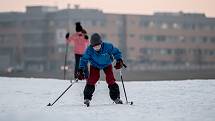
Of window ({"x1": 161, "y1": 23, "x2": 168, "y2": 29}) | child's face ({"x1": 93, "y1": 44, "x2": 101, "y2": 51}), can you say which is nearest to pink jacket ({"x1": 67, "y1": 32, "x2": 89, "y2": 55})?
child's face ({"x1": 93, "y1": 44, "x2": 101, "y2": 51})

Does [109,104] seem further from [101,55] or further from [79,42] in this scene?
[79,42]

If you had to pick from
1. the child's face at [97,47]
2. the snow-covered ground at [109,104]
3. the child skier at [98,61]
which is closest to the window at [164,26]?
the snow-covered ground at [109,104]

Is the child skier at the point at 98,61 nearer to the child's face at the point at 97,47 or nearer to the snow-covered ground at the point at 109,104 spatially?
the child's face at the point at 97,47

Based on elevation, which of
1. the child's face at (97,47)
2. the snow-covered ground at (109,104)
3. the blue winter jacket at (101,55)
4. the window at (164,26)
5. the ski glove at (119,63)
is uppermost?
the window at (164,26)

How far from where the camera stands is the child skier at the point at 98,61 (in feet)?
34.0

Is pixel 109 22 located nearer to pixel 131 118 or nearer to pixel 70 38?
pixel 70 38

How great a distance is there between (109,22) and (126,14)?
14.2 feet

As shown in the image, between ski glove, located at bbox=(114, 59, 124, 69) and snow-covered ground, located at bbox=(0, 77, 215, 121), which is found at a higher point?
ski glove, located at bbox=(114, 59, 124, 69)

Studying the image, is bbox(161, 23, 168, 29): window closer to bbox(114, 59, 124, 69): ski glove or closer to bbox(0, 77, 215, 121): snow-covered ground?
bbox(0, 77, 215, 121): snow-covered ground

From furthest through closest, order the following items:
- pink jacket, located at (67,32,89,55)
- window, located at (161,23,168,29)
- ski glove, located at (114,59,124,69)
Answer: window, located at (161,23,168,29) < pink jacket, located at (67,32,89,55) < ski glove, located at (114,59,124,69)

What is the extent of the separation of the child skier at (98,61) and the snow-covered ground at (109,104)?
0.31 metres

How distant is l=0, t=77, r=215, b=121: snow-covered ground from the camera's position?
841 centimetres

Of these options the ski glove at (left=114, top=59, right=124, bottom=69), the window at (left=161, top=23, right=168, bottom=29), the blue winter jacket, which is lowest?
the ski glove at (left=114, top=59, right=124, bottom=69)

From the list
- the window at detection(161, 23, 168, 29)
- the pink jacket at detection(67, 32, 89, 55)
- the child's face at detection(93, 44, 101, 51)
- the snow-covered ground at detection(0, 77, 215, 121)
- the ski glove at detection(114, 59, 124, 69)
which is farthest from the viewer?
the window at detection(161, 23, 168, 29)
